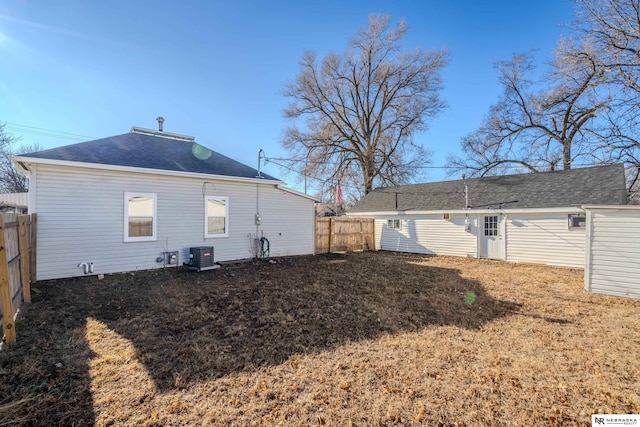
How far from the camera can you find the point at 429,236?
14.2 m

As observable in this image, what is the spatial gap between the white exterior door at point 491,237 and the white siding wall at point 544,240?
31 centimetres

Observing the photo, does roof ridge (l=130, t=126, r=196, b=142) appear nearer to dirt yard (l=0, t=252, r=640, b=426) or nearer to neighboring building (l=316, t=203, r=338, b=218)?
dirt yard (l=0, t=252, r=640, b=426)

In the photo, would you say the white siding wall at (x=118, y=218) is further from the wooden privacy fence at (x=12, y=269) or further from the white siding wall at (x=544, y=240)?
the white siding wall at (x=544, y=240)

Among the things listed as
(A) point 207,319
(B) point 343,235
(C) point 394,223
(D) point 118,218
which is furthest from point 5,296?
(C) point 394,223

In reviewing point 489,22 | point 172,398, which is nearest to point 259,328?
point 172,398

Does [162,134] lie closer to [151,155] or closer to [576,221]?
[151,155]

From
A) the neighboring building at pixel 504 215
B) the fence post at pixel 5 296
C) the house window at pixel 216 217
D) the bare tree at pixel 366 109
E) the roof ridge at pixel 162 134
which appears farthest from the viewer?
the bare tree at pixel 366 109

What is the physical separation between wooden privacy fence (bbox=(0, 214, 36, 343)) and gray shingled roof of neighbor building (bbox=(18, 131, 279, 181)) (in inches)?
85.0

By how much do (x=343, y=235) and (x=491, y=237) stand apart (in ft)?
22.2

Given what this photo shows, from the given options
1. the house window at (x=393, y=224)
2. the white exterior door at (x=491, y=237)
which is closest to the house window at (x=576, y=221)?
the white exterior door at (x=491, y=237)

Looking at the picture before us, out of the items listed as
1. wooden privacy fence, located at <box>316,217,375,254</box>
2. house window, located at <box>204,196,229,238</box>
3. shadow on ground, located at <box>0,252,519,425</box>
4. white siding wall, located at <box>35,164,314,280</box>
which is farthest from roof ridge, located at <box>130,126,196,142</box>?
wooden privacy fence, located at <box>316,217,375,254</box>

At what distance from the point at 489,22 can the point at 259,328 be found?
15.7 metres

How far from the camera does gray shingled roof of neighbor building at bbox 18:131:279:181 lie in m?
7.81

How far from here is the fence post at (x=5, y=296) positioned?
3.52 meters
